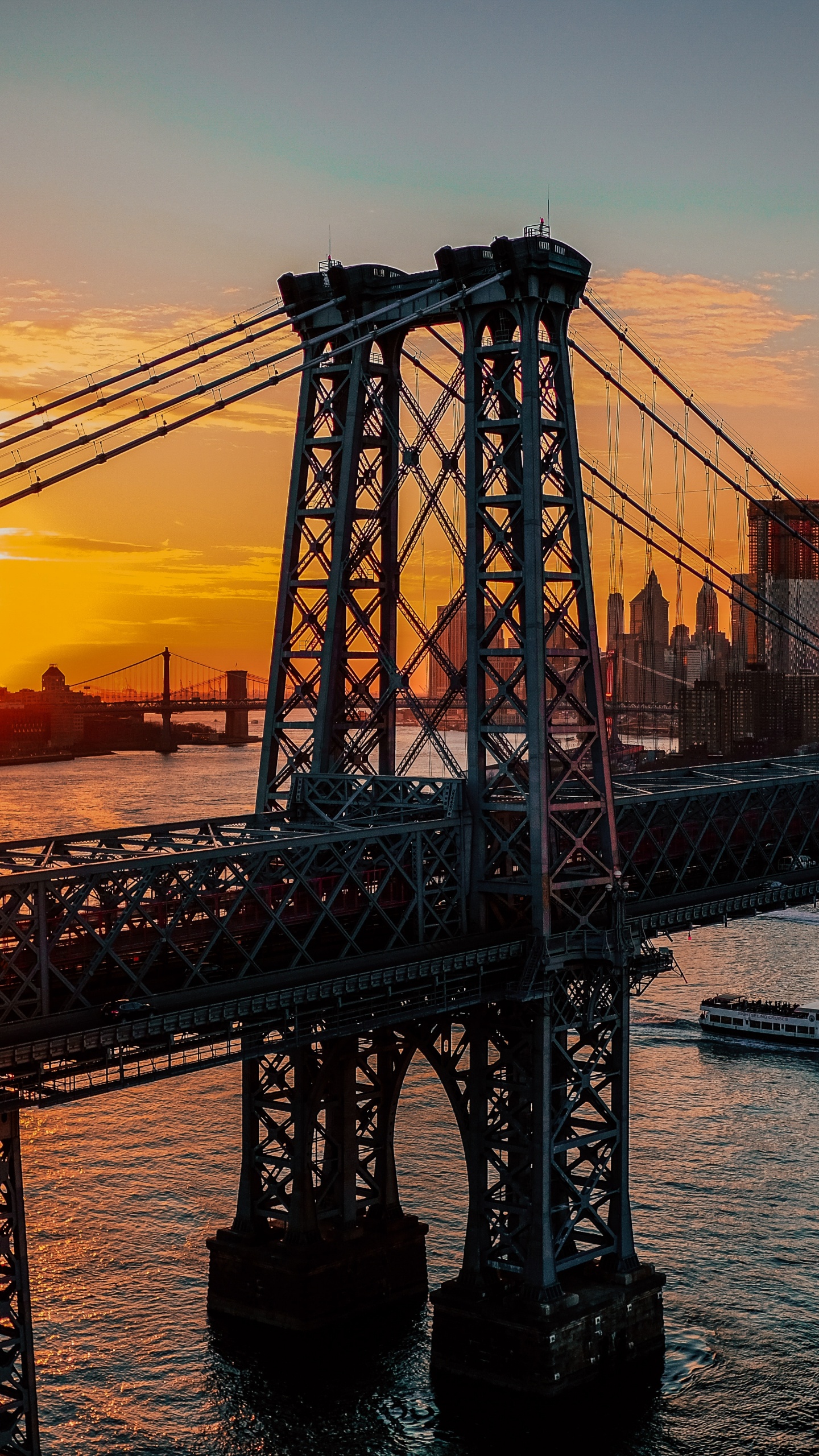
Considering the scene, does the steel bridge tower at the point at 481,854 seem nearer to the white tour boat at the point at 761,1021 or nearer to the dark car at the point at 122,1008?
the dark car at the point at 122,1008

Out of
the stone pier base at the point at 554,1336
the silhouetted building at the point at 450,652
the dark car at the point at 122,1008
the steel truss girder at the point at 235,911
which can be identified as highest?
the silhouetted building at the point at 450,652

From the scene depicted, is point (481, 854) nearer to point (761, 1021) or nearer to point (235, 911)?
point (235, 911)

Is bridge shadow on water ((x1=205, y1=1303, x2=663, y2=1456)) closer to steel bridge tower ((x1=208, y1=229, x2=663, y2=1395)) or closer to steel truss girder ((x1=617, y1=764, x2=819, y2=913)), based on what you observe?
steel bridge tower ((x1=208, y1=229, x2=663, y2=1395))

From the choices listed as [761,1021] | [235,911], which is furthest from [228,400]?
[761,1021]

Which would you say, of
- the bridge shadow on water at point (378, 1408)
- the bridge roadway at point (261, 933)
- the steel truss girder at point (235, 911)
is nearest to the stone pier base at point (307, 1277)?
the bridge shadow on water at point (378, 1408)

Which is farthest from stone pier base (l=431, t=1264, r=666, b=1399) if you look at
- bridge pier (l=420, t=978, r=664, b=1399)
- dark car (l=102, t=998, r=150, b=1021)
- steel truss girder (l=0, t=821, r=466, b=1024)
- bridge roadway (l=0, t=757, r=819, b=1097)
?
dark car (l=102, t=998, r=150, b=1021)

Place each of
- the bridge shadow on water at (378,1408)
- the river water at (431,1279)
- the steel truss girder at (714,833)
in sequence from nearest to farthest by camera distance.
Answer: the bridge shadow on water at (378,1408) → the river water at (431,1279) → the steel truss girder at (714,833)
